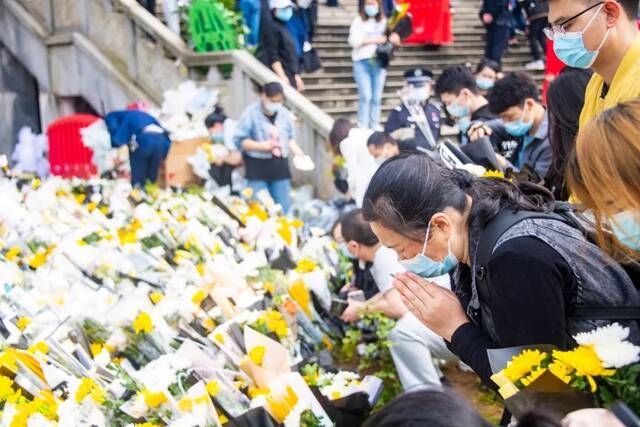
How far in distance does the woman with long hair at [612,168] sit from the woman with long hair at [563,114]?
1.44 metres

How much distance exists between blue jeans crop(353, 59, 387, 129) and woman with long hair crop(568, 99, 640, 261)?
704 centimetres

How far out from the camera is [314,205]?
301 inches

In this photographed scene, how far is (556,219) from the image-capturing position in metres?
2.22

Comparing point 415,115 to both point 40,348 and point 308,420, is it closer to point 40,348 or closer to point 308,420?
point 40,348

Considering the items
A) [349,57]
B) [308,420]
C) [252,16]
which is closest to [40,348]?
[308,420]

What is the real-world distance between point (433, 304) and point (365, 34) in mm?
6565

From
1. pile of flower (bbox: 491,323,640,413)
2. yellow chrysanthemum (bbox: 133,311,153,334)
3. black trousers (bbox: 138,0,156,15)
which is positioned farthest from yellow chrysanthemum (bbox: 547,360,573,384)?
black trousers (bbox: 138,0,156,15)

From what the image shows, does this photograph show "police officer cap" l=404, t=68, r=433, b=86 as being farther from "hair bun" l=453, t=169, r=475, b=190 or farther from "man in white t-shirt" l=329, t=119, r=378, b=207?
"hair bun" l=453, t=169, r=475, b=190

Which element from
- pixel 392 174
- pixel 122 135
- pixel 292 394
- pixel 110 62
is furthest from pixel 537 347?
pixel 110 62

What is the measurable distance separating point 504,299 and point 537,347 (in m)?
0.16

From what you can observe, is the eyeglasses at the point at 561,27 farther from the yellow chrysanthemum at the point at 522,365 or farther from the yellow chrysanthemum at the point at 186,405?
the yellow chrysanthemum at the point at 186,405

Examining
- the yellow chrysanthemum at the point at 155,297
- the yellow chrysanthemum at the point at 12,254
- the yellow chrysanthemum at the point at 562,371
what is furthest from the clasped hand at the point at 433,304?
the yellow chrysanthemum at the point at 12,254

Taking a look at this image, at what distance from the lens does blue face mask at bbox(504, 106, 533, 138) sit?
4375mm

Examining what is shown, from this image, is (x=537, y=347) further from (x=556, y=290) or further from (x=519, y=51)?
(x=519, y=51)
